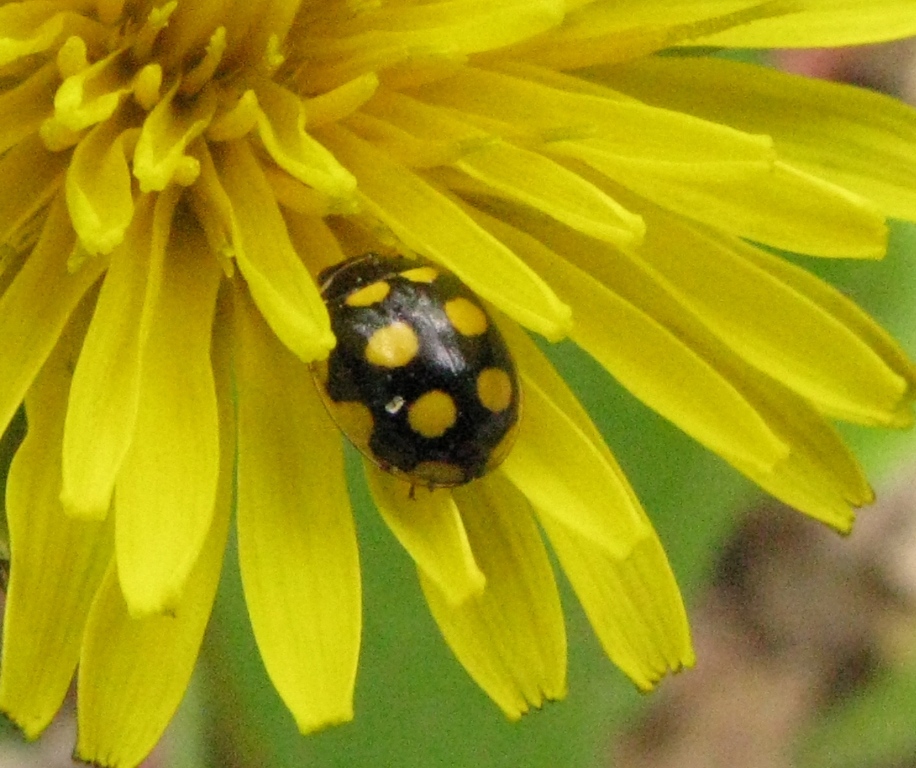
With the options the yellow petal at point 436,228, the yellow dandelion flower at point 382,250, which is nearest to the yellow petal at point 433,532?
the yellow dandelion flower at point 382,250

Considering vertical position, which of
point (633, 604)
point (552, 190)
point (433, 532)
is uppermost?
point (552, 190)

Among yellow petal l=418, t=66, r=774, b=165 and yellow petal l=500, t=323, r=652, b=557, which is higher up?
yellow petal l=418, t=66, r=774, b=165

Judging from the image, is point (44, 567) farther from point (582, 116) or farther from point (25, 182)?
point (582, 116)

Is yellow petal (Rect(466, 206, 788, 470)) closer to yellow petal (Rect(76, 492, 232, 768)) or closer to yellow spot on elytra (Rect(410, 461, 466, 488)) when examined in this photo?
yellow spot on elytra (Rect(410, 461, 466, 488))

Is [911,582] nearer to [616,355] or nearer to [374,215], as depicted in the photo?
[616,355]

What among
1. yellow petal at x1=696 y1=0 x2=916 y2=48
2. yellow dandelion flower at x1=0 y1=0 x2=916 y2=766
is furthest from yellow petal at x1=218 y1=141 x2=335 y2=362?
yellow petal at x1=696 y1=0 x2=916 y2=48

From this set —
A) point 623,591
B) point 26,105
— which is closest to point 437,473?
point 623,591
